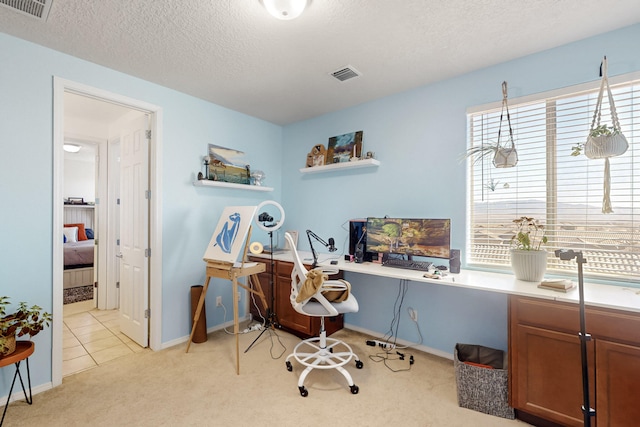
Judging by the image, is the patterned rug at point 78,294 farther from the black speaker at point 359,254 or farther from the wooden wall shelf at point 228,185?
the black speaker at point 359,254

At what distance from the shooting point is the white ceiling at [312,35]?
179 centimetres

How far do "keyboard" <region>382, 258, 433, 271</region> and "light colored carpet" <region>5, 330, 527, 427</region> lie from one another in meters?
0.87

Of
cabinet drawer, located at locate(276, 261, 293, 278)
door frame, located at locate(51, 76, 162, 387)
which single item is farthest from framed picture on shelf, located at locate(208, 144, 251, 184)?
cabinet drawer, located at locate(276, 261, 293, 278)

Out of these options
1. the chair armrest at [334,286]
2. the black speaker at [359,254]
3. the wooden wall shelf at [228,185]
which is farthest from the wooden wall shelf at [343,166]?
the chair armrest at [334,286]

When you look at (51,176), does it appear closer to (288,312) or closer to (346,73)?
(288,312)

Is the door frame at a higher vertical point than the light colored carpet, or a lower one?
higher

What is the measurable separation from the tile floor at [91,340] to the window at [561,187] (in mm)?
3527

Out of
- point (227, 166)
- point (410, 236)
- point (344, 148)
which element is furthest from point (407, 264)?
point (227, 166)

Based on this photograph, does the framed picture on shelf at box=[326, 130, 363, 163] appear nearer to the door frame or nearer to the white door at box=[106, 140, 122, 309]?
the door frame

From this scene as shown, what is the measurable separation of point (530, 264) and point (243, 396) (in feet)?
7.64

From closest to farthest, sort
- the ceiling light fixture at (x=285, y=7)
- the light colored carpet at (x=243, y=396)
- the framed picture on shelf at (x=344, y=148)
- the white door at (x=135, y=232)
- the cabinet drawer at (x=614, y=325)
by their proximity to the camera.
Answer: the cabinet drawer at (x=614, y=325) < the ceiling light fixture at (x=285, y=7) < the light colored carpet at (x=243, y=396) < the white door at (x=135, y=232) < the framed picture on shelf at (x=344, y=148)

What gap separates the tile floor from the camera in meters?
2.61

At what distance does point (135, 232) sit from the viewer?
3.02 m

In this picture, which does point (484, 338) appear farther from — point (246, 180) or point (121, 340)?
point (121, 340)
